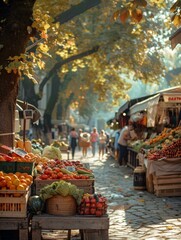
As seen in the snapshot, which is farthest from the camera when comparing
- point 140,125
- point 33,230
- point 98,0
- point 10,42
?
point 140,125

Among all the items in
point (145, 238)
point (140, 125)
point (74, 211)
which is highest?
point (140, 125)

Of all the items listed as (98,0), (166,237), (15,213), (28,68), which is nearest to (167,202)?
(166,237)

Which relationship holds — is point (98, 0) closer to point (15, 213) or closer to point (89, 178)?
point (89, 178)

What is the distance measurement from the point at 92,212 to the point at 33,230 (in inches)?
34.1

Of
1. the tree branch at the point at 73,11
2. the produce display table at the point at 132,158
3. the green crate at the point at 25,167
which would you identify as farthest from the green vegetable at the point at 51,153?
the tree branch at the point at 73,11

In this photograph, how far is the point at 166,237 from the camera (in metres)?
8.18

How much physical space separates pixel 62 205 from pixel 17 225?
698mm

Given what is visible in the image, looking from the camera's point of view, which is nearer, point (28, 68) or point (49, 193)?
point (49, 193)

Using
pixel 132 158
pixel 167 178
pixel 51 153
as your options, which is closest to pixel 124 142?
pixel 132 158

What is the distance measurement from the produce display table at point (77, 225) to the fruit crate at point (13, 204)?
216 mm

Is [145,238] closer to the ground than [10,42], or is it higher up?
closer to the ground

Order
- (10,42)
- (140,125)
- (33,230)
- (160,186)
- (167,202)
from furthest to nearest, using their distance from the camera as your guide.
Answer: (140,125) < (160,186) < (167,202) < (10,42) < (33,230)

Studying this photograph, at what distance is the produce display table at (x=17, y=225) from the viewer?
271 inches

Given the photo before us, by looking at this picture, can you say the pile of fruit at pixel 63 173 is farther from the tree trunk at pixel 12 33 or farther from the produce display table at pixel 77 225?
the tree trunk at pixel 12 33
